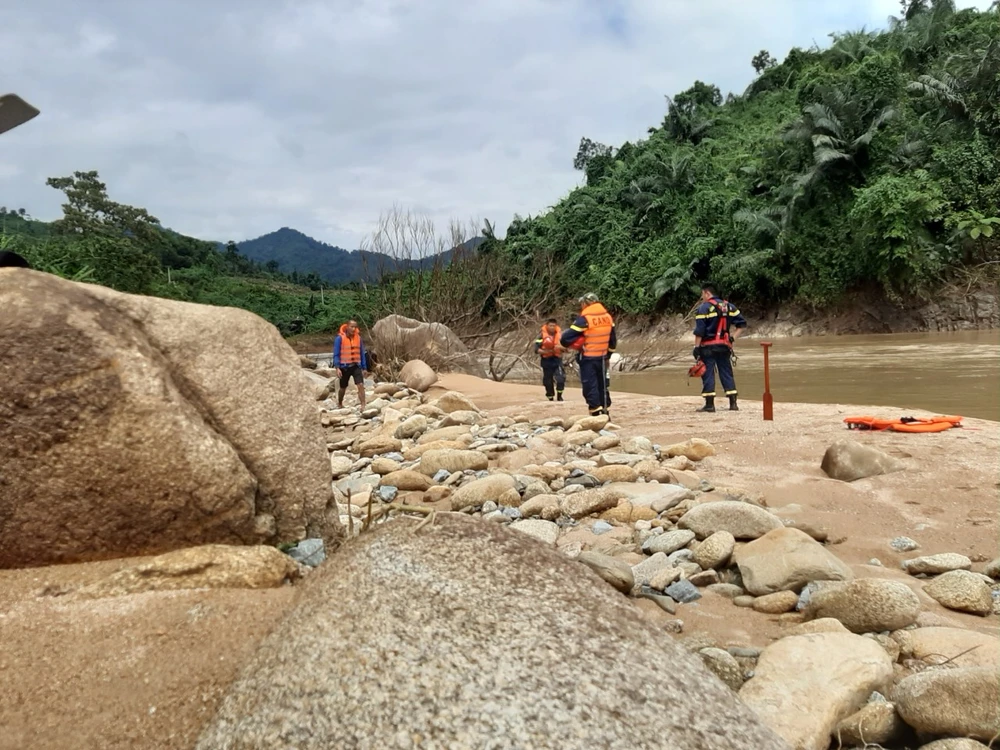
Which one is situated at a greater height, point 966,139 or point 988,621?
point 966,139

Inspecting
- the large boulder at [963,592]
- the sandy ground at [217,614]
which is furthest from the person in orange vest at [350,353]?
the large boulder at [963,592]

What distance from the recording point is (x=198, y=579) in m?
2.40

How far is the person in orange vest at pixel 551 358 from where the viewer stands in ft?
42.1

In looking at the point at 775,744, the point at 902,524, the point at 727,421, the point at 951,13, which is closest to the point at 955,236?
the point at 951,13

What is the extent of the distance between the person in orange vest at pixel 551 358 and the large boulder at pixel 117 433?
984 centimetres

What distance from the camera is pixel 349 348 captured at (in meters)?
12.9

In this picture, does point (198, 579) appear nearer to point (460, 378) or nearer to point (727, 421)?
point (727, 421)

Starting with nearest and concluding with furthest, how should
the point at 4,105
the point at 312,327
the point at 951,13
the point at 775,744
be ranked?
the point at 775,744, the point at 4,105, the point at 951,13, the point at 312,327

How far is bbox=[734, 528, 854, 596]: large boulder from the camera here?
3.45 meters

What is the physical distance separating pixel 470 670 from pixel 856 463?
5065 mm

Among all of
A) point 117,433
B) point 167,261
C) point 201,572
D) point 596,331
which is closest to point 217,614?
point 201,572

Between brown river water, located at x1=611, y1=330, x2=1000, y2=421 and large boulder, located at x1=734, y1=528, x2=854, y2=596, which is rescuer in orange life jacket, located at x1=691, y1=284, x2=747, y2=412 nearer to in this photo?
brown river water, located at x1=611, y1=330, x2=1000, y2=421

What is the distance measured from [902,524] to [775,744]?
366 centimetres

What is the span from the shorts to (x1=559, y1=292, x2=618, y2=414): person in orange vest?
15.8 feet
